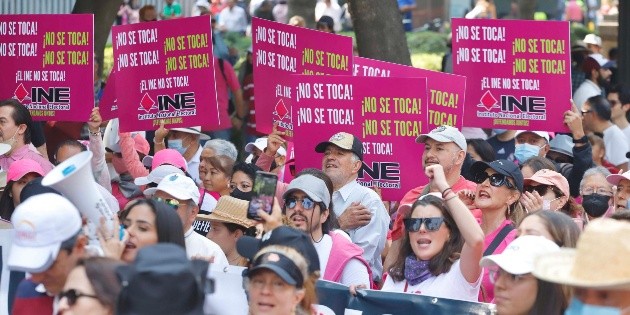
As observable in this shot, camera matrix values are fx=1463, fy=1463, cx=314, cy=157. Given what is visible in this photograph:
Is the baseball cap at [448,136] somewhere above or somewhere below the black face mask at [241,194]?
above

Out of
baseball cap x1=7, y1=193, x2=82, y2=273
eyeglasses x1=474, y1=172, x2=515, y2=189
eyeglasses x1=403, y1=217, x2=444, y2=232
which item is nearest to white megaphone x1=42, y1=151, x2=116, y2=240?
baseball cap x1=7, y1=193, x2=82, y2=273

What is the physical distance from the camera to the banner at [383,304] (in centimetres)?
732

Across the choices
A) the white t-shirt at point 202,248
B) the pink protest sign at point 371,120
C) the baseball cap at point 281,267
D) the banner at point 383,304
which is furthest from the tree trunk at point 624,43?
the baseball cap at point 281,267

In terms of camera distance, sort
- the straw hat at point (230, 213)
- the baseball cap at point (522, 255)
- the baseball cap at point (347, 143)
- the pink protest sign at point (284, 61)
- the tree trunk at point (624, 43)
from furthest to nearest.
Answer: the tree trunk at point (624, 43) → the pink protest sign at point (284, 61) → the baseball cap at point (347, 143) → the straw hat at point (230, 213) → the baseball cap at point (522, 255)

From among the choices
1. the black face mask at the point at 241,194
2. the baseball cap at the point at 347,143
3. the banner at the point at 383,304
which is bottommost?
the banner at the point at 383,304

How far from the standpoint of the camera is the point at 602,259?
15.7 feet

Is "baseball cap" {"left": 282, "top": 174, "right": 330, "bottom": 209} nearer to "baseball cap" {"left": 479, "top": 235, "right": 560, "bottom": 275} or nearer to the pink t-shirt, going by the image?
the pink t-shirt

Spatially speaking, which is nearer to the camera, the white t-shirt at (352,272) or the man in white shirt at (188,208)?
the white t-shirt at (352,272)

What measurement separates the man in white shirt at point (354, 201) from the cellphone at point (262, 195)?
204 cm

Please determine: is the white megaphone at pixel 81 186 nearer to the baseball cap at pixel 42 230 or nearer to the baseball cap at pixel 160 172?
the baseball cap at pixel 42 230

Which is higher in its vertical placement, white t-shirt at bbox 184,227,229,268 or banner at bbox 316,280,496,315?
white t-shirt at bbox 184,227,229,268

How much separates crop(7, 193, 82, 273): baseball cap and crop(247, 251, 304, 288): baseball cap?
79 cm

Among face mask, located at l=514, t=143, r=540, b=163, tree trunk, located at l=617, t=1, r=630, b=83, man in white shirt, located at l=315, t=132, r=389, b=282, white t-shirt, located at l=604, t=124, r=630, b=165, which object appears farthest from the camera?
tree trunk, located at l=617, t=1, r=630, b=83

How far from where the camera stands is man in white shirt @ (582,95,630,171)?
13.2m
